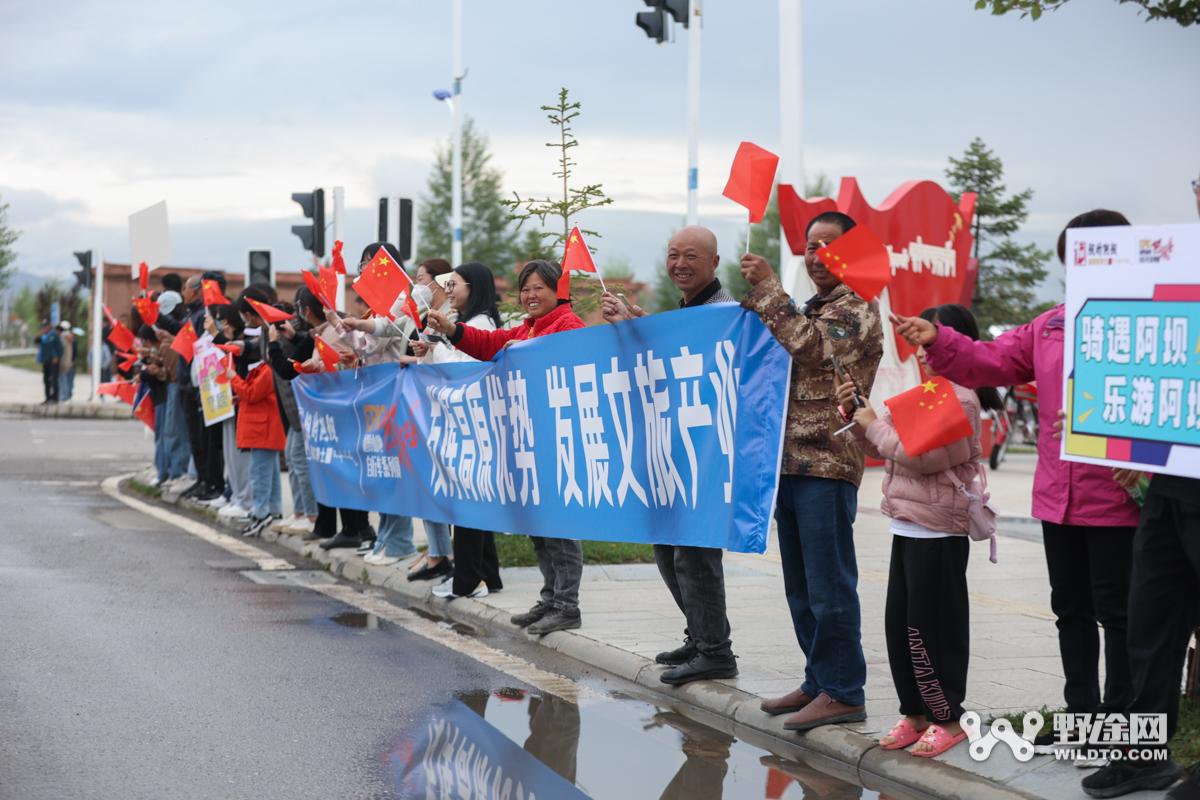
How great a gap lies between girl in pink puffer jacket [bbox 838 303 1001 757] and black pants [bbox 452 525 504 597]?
3764 millimetres

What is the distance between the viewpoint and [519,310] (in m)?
10.4

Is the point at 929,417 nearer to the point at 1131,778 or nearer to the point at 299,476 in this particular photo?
the point at 1131,778

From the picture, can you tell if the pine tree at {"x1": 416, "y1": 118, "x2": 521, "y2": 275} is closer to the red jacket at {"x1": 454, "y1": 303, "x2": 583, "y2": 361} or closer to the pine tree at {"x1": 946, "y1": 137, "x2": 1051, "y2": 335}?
the pine tree at {"x1": 946, "y1": 137, "x2": 1051, "y2": 335}

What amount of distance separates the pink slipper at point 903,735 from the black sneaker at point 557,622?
2589mm

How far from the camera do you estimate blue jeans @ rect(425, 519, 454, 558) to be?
8.26m

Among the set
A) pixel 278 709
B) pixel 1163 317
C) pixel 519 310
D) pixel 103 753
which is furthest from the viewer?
pixel 519 310

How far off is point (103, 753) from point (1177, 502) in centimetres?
391

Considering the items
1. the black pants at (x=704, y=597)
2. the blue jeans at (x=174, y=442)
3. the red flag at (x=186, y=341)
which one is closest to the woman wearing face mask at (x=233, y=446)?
the red flag at (x=186, y=341)

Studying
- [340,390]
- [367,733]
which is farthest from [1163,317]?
[340,390]

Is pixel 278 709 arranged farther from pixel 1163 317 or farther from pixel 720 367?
pixel 1163 317

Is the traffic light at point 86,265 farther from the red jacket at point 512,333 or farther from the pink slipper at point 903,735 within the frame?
the pink slipper at point 903,735

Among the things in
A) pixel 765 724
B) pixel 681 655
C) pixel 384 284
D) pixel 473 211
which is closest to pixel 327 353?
pixel 384 284

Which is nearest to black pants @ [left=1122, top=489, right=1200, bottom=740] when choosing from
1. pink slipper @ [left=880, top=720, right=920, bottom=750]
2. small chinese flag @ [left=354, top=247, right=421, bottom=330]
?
pink slipper @ [left=880, top=720, right=920, bottom=750]

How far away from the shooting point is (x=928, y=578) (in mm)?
4414
